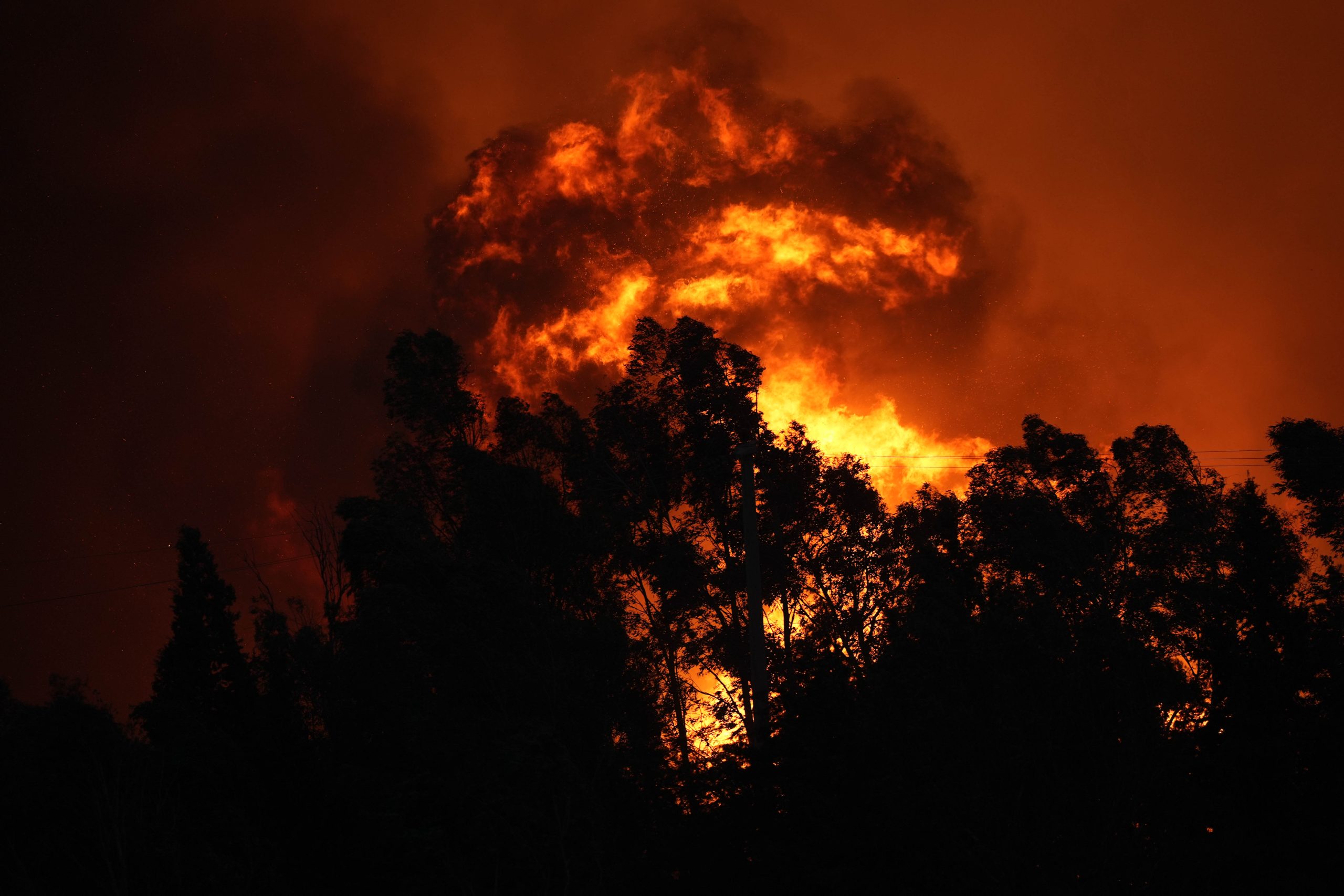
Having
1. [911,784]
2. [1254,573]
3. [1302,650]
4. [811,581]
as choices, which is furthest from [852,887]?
[811,581]

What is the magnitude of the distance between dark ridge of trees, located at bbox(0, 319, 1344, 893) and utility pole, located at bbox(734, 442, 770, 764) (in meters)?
0.40

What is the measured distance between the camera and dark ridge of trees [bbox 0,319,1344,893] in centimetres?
1650

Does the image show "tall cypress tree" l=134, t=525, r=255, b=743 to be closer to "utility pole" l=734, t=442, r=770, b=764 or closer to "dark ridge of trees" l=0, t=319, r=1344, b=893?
"dark ridge of trees" l=0, t=319, r=1344, b=893

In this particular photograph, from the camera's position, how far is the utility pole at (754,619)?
1905 centimetres

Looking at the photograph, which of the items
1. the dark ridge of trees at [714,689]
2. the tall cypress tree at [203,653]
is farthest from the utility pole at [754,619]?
the tall cypress tree at [203,653]

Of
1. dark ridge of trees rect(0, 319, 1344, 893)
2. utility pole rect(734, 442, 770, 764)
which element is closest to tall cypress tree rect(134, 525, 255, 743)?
dark ridge of trees rect(0, 319, 1344, 893)

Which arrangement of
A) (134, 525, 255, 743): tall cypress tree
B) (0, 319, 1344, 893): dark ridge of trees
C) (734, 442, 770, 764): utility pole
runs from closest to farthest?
(0, 319, 1344, 893): dark ridge of trees
(734, 442, 770, 764): utility pole
(134, 525, 255, 743): tall cypress tree

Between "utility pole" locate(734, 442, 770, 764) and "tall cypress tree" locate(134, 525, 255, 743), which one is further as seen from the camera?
"tall cypress tree" locate(134, 525, 255, 743)

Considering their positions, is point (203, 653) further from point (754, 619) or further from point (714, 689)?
point (754, 619)

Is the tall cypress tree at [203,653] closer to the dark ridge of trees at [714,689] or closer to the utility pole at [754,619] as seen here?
the dark ridge of trees at [714,689]

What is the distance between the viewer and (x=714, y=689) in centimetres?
3647

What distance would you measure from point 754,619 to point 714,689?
16.8m

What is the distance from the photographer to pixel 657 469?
3666cm

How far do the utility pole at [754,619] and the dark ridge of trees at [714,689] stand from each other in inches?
15.7
